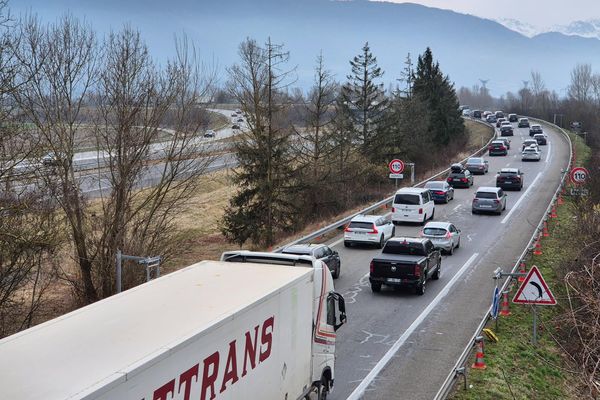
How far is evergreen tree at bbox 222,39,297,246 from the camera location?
3525 cm

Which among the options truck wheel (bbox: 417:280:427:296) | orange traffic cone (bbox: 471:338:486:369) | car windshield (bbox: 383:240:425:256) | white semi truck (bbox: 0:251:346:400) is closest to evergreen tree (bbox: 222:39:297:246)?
car windshield (bbox: 383:240:425:256)

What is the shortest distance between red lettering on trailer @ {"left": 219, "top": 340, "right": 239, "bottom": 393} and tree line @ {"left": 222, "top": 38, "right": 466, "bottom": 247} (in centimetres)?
2456

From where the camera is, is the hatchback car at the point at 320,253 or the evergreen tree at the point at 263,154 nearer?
the hatchback car at the point at 320,253

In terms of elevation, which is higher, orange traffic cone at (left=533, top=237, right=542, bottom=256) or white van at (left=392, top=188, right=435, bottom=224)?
white van at (left=392, top=188, right=435, bottom=224)

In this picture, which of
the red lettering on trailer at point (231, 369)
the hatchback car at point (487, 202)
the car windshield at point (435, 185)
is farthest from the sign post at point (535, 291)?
the car windshield at point (435, 185)

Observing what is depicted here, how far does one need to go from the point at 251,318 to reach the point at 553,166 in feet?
192

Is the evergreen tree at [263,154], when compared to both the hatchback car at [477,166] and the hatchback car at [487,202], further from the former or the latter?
the hatchback car at [477,166]

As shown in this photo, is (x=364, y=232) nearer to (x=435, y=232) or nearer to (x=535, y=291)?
(x=435, y=232)

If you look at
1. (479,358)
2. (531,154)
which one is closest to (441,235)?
(479,358)

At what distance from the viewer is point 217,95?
25328mm

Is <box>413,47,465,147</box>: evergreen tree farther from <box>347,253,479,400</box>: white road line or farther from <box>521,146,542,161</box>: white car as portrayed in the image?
<box>347,253,479,400</box>: white road line

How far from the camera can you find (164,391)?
768 cm

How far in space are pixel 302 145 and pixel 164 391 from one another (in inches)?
1365

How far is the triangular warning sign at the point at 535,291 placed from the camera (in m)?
16.3
